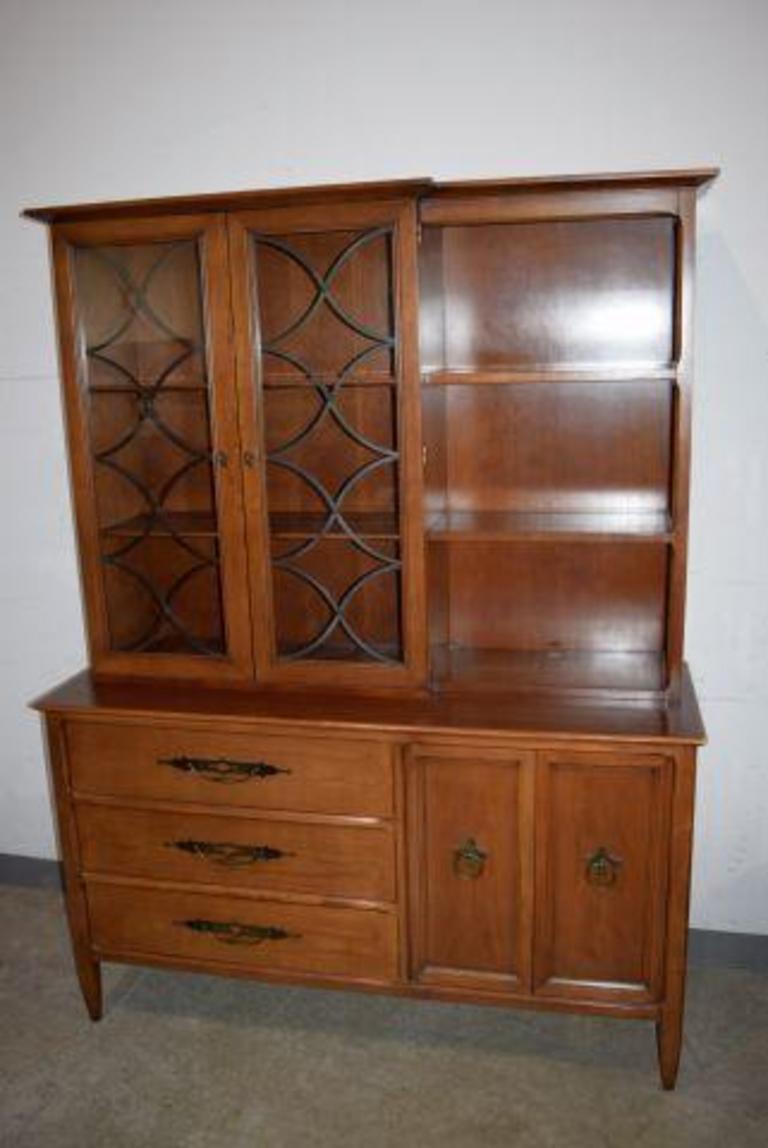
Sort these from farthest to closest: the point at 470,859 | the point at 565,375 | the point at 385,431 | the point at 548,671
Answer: the point at 385,431 → the point at 548,671 → the point at 470,859 → the point at 565,375

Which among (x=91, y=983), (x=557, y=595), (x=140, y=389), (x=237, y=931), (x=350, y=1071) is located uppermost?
(x=140, y=389)

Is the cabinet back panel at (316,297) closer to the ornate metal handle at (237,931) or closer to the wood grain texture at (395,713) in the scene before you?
the wood grain texture at (395,713)

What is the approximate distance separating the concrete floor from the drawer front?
0.39 m

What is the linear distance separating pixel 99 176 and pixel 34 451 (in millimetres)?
712

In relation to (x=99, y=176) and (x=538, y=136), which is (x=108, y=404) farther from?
(x=538, y=136)

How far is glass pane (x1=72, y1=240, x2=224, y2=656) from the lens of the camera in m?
1.96

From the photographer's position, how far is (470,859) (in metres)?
1.92

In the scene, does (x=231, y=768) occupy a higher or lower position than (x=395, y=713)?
lower

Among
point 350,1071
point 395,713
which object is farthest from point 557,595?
point 350,1071

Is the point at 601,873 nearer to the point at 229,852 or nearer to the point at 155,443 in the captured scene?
the point at 229,852

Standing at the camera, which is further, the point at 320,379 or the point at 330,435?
the point at 330,435

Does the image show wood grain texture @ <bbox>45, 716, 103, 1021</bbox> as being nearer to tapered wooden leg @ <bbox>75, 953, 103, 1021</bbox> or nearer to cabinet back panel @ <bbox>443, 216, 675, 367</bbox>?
tapered wooden leg @ <bbox>75, 953, 103, 1021</bbox>

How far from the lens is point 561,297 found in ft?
6.77

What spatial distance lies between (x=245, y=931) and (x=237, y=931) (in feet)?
0.06
